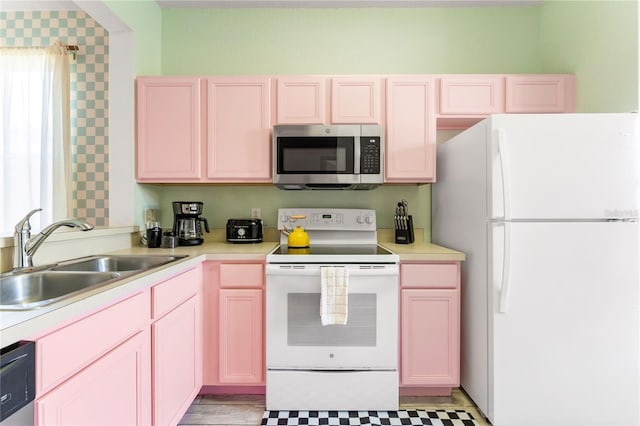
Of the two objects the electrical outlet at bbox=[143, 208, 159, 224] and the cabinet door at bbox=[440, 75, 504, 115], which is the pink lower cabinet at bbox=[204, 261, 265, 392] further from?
the cabinet door at bbox=[440, 75, 504, 115]

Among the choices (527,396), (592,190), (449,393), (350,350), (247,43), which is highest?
(247,43)

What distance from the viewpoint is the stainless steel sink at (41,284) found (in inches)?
50.9

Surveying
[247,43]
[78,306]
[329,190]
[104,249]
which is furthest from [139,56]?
[78,306]

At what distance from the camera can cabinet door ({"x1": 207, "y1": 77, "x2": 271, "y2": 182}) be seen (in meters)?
2.40

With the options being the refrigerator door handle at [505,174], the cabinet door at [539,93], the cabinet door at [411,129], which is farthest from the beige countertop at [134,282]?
the cabinet door at [539,93]

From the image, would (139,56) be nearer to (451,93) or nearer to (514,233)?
(451,93)

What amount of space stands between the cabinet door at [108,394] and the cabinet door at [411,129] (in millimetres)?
1765

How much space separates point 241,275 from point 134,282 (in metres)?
0.83

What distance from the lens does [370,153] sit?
2.31 meters

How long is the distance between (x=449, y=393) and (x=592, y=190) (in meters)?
1.38

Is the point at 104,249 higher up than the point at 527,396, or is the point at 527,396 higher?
the point at 104,249

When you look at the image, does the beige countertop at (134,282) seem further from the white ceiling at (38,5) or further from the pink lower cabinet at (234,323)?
the white ceiling at (38,5)

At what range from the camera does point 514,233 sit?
174 centimetres

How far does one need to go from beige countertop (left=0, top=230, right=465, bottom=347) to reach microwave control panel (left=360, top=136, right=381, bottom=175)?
55 cm
